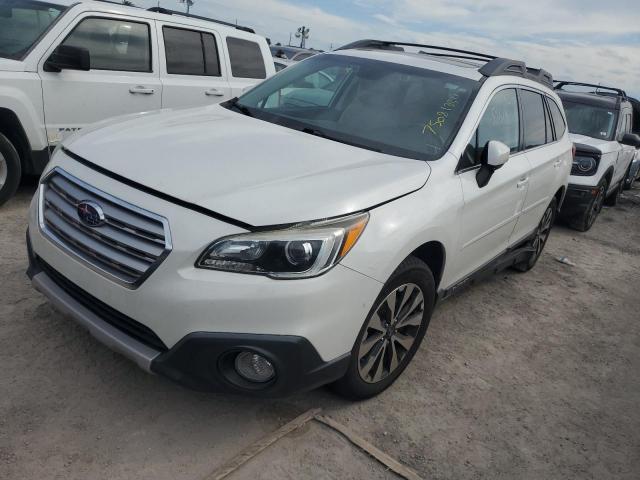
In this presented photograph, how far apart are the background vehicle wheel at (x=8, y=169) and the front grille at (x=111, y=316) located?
2547 mm

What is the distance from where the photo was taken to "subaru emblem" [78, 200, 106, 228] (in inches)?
94.0

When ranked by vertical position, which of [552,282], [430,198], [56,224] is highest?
[430,198]

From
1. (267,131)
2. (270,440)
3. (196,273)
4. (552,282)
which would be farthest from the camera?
(552,282)

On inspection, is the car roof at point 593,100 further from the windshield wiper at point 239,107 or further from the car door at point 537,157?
the windshield wiper at point 239,107

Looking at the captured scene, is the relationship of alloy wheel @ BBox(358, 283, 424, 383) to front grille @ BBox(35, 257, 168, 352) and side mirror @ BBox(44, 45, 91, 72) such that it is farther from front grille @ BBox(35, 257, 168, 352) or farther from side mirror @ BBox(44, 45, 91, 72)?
side mirror @ BBox(44, 45, 91, 72)

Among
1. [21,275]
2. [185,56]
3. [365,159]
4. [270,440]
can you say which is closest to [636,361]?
[365,159]

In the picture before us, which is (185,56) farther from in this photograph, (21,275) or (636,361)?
(636,361)

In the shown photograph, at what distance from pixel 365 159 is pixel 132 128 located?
1258 millimetres

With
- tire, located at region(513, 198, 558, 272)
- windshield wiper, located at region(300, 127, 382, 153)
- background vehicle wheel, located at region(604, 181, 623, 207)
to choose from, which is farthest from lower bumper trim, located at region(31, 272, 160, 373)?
background vehicle wheel, located at region(604, 181, 623, 207)

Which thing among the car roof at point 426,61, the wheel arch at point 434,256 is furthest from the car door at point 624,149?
the wheel arch at point 434,256

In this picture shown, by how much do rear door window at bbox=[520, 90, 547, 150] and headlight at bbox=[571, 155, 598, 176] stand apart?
124 inches

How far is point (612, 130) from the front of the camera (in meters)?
8.38

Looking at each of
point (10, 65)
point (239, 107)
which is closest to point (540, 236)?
point (239, 107)

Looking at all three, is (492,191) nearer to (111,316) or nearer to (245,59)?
(111,316)
